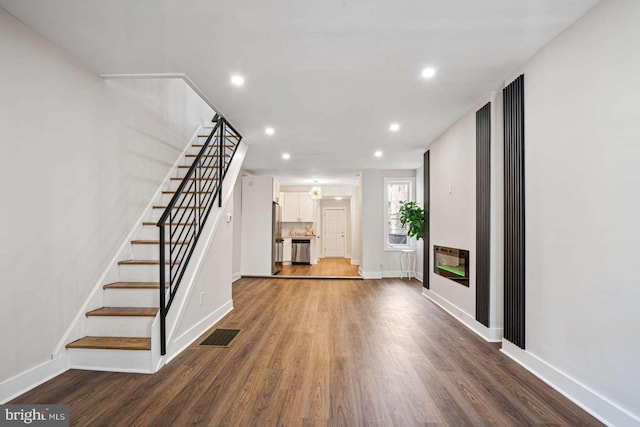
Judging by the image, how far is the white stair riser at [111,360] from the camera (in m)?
2.52

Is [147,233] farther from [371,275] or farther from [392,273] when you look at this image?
[392,273]

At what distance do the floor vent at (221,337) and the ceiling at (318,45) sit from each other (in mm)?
2697

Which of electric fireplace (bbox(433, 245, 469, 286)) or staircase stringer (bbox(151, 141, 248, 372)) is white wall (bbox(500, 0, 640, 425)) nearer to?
electric fireplace (bbox(433, 245, 469, 286))

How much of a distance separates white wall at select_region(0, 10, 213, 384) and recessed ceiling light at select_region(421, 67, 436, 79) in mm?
3123

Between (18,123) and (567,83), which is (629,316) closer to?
(567,83)

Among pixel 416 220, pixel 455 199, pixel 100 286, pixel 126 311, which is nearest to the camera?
pixel 126 311

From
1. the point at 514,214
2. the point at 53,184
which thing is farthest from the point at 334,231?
the point at 53,184

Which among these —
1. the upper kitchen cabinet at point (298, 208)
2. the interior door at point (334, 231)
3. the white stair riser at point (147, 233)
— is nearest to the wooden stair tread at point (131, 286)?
the white stair riser at point (147, 233)

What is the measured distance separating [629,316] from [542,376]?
3.20 ft

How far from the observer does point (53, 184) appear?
8.05 ft

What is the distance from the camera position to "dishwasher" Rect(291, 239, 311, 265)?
33.2 ft

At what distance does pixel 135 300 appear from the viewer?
297 cm

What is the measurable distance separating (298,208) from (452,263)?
22.4 ft

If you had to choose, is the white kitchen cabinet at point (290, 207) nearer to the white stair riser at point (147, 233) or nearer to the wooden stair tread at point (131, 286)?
the white stair riser at point (147, 233)
